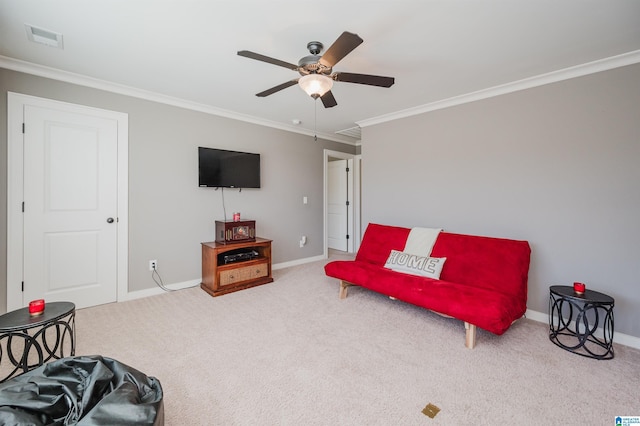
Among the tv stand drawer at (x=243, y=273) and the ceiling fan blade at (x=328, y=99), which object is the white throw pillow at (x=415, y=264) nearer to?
the tv stand drawer at (x=243, y=273)

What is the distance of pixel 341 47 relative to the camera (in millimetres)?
1624

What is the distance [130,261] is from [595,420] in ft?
13.3

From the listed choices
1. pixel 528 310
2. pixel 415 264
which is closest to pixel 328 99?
pixel 415 264

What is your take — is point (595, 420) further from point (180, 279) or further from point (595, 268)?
point (180, 279)

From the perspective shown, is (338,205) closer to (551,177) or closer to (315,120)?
(315,120)

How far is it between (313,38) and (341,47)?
22.3 inches

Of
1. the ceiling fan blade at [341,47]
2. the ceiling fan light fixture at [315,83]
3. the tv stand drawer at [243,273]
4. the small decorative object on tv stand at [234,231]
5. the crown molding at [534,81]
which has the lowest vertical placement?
the tv stand drawer at [243,273]

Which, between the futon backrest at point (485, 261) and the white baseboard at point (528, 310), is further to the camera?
the futon backrest at point (485, 261)

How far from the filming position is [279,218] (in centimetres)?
450

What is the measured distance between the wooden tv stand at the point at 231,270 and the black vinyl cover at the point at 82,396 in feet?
6.37

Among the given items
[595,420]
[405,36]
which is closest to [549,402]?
[595,420]

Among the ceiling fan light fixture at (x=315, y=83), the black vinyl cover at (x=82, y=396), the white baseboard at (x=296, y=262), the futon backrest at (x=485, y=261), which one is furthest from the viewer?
the white baseboard at (x=296, y=262)

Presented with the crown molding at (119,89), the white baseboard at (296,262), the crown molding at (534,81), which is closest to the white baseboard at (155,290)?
the white baseboard at (296,262)

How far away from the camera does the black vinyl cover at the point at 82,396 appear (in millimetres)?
1026
